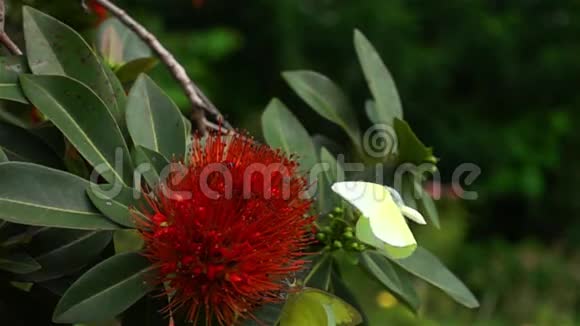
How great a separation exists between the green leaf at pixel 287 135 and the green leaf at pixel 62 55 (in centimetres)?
14

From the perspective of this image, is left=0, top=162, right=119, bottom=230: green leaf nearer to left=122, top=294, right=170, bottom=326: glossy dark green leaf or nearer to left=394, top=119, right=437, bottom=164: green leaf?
left=122, top=294, right=170, bottom=326: glossy dark green leaf

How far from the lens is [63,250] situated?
21.6 inches

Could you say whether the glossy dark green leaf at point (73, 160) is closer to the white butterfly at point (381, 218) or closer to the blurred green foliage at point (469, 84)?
the white butterfly at point (381, 218)

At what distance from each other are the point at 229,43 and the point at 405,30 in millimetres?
835

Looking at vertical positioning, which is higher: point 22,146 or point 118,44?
point 118,44

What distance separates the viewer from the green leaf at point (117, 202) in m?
0.52

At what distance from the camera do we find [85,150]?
553 mm

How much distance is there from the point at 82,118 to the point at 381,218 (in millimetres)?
212

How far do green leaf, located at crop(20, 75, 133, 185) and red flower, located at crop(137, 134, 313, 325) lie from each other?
47mm

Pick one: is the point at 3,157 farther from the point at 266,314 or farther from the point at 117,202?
the point at 266,314

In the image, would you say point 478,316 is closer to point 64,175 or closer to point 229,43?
point 229,43

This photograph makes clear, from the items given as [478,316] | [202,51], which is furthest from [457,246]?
[202,51]

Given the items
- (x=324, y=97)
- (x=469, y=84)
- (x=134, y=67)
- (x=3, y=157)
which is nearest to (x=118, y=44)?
(x=134, y=67)

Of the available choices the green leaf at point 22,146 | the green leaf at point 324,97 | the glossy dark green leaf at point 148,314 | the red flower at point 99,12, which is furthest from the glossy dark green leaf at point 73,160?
the red flower at point 99,12
